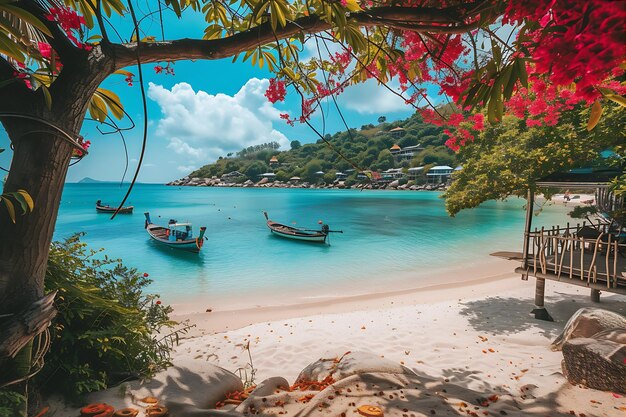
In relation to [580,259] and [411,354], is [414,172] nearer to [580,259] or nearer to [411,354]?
[580,259]

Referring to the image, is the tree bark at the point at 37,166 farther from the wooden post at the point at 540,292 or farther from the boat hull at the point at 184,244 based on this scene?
the boat hull at the point at 184,244

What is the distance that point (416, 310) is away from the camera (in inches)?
328

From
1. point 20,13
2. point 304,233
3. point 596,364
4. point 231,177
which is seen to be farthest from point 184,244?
point 231,177

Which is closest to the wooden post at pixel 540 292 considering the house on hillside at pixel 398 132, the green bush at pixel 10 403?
the green bush at pixel 10 403

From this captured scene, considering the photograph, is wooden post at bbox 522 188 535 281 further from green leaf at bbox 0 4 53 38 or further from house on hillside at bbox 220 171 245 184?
house on hillside at bbox 220 171 245 184

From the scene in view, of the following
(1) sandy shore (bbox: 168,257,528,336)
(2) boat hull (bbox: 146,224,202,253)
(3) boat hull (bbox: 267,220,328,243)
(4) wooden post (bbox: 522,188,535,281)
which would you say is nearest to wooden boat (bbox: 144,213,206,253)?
(2) boat hull (bbox: 146,224,202,253)

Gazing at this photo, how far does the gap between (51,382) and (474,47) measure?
416 cm

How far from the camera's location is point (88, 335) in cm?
255

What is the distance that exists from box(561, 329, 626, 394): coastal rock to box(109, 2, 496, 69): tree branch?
3.83m

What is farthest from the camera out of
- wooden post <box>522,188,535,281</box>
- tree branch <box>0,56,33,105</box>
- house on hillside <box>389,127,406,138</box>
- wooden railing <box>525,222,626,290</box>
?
house on hillside <box>389,127,406,138</box>

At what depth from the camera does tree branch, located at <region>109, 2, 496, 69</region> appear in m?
1.62

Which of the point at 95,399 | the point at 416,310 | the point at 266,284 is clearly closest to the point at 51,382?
the point at 95,399

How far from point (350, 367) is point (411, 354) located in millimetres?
2471

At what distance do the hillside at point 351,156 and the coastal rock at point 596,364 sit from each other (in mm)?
71034
